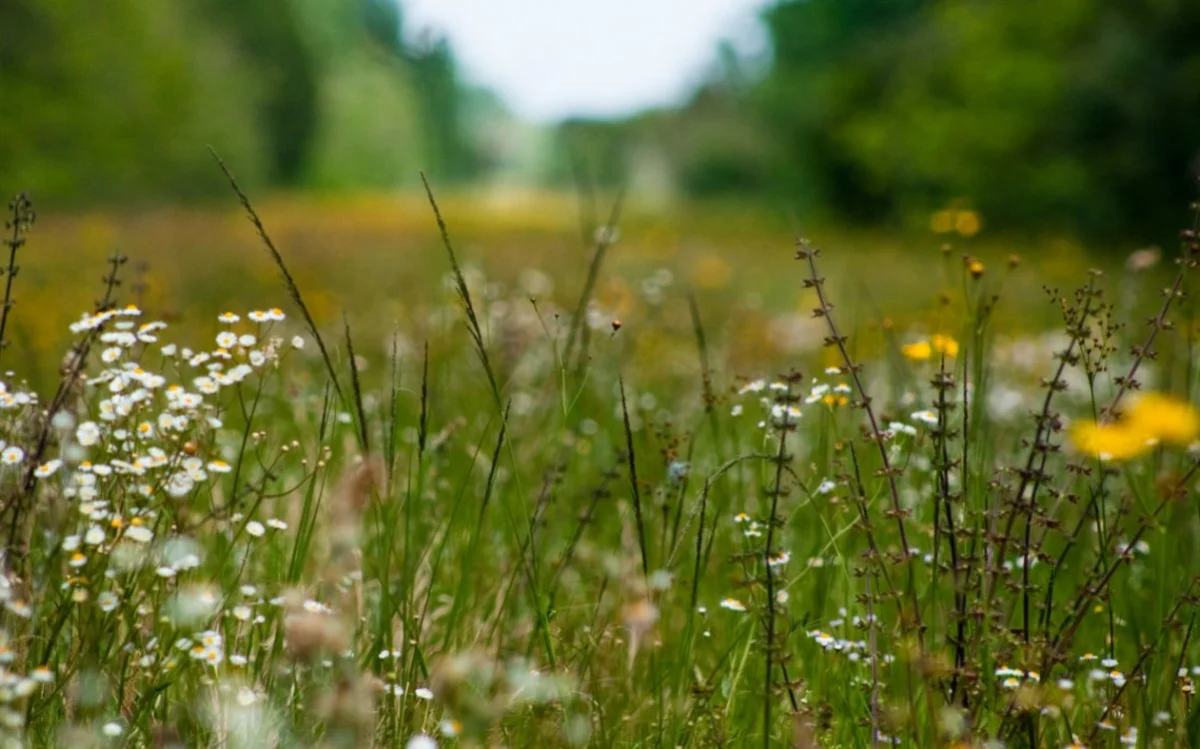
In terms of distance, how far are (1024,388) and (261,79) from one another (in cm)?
3295

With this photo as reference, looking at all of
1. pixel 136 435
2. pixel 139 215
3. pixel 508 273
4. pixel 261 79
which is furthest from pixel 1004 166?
pixel 261 79

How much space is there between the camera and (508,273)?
10.2 m

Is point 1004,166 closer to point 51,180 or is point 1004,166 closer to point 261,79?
point 51,180

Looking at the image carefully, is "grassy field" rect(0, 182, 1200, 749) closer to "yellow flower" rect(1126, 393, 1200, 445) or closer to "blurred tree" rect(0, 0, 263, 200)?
"yellow flower" rect(1126, 393, 1200, 445)

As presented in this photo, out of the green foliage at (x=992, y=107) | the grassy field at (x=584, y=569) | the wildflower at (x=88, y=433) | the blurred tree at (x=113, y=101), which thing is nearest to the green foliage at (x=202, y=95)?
the blurred tree at (x=113, y=101)

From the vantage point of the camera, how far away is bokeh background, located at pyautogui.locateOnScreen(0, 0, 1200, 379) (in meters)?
9.60

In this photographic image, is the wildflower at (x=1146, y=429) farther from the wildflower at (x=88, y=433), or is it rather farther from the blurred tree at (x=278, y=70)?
the blurred tree at (x=278, y=70)

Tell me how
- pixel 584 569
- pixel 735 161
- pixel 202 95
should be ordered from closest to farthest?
pixel 584 569 → pixel 202 95 → pixel 735 161

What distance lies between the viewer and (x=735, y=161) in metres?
36.5

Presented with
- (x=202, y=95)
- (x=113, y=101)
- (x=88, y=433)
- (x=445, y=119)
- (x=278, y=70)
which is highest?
(x=445, y=119)

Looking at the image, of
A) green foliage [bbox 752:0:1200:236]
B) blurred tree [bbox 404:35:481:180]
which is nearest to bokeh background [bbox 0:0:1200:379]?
green foliage [bbox 752:0:1200:236]

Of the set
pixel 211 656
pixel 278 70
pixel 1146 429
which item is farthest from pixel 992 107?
pixel 278 70

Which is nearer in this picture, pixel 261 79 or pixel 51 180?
pixel 51 180

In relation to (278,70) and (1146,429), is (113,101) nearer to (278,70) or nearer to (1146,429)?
(278,70)
